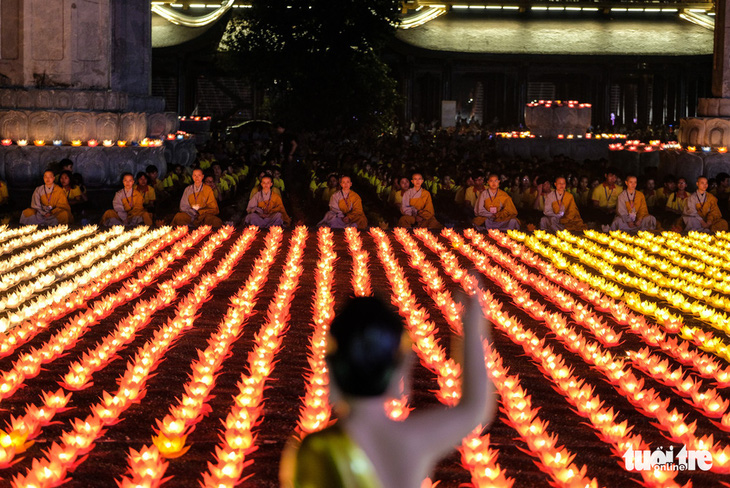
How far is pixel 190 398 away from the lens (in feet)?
14.9

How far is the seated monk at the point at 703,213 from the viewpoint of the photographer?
10.9 meters

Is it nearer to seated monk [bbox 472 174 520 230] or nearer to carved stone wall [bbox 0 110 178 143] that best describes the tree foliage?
carved stone wall [bbox 0 110 178 143]

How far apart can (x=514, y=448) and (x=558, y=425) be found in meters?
0.37

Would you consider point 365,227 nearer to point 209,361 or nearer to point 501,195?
point 501,195

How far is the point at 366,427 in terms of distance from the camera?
1.99m

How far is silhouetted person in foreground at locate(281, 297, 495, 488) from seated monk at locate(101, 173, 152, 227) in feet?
30.4

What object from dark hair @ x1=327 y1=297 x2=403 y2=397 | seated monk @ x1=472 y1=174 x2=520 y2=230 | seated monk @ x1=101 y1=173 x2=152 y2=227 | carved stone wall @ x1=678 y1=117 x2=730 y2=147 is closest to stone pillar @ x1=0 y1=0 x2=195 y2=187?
seated monk @ x1=101 y1=173 x2=152 y2=227

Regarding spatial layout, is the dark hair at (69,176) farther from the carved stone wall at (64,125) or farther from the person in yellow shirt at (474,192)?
the person in yellow shirt at (474,192)

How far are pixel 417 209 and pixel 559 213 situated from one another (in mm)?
1550

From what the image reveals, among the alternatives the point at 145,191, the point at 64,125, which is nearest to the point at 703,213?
the point at 145,191

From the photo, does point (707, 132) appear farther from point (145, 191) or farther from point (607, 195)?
point (145, 191)

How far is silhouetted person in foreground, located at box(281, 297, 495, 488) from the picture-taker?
76.2 inches

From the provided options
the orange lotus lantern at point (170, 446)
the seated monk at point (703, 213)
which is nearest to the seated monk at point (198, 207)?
the seated monk at point (703, 213)

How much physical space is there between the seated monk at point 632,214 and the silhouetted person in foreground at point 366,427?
942 cm
